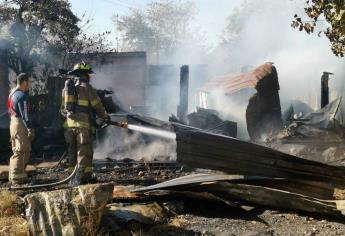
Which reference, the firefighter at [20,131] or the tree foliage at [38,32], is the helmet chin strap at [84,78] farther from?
the tree foliage at [38,32]

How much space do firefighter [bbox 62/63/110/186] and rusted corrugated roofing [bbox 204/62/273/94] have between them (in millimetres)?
7344

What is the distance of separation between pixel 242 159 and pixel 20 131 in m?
4.01

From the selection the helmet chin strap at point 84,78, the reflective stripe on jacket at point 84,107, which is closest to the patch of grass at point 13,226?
the reflective stripe on jacket at point 84,107

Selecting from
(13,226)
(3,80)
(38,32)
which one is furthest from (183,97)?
(13,226)

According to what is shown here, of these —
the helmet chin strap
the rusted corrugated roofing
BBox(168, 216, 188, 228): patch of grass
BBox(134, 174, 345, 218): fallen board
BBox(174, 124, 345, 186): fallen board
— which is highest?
the rusted corrugated roofing

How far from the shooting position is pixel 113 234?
4.23 metres

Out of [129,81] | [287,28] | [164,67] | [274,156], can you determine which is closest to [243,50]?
[287,28]

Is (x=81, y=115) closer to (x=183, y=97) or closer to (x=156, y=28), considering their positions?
(x=183, y=97)

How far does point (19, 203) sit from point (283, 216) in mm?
3188

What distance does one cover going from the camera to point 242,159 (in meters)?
5.03

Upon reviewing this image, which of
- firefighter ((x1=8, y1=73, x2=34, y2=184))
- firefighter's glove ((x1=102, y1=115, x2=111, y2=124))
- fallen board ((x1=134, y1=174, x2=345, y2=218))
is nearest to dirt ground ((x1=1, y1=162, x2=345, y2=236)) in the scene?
fallen board ((x1=134, y1=174, x2=345, y2=218))

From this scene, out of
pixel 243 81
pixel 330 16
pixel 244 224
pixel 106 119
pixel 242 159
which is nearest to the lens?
pixel 244 224

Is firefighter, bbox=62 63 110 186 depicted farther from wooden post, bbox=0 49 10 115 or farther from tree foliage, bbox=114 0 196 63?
tree foliage, bbox=114 0 196 63

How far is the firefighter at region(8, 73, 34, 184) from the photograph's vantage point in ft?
22.7
